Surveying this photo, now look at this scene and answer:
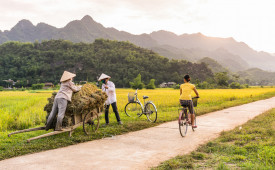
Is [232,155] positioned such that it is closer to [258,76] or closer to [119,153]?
[119,153]

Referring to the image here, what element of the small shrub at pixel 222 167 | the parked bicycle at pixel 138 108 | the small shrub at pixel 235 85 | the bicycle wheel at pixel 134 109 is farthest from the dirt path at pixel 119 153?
the small shrub at pixel 235 85

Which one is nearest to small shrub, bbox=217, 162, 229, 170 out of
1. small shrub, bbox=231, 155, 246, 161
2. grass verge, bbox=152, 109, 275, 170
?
grass verge, bbox=152, 109, 275, 170

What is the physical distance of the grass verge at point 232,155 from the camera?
398cm

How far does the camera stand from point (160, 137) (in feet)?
20.9

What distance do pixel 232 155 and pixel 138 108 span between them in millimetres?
5335

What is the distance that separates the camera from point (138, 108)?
9633 mm

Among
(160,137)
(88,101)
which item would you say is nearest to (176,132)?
(160,137)

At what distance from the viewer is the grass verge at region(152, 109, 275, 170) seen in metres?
3.98

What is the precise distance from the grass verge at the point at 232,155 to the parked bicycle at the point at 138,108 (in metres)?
3.30

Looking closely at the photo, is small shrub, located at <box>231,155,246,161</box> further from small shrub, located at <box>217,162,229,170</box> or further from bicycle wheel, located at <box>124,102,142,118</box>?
bicycle wheel, located at <box>124,102,142,118</box>

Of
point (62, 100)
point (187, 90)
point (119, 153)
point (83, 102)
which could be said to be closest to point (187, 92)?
point (187, 90)

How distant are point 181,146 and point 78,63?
285 feet

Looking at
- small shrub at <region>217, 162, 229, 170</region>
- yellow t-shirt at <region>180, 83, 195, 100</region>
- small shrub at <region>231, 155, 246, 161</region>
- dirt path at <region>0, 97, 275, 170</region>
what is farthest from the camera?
yellow t-shirt at <region>180, 83, 195, 100</region>

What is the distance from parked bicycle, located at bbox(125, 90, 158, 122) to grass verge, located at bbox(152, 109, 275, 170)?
3.30 m
